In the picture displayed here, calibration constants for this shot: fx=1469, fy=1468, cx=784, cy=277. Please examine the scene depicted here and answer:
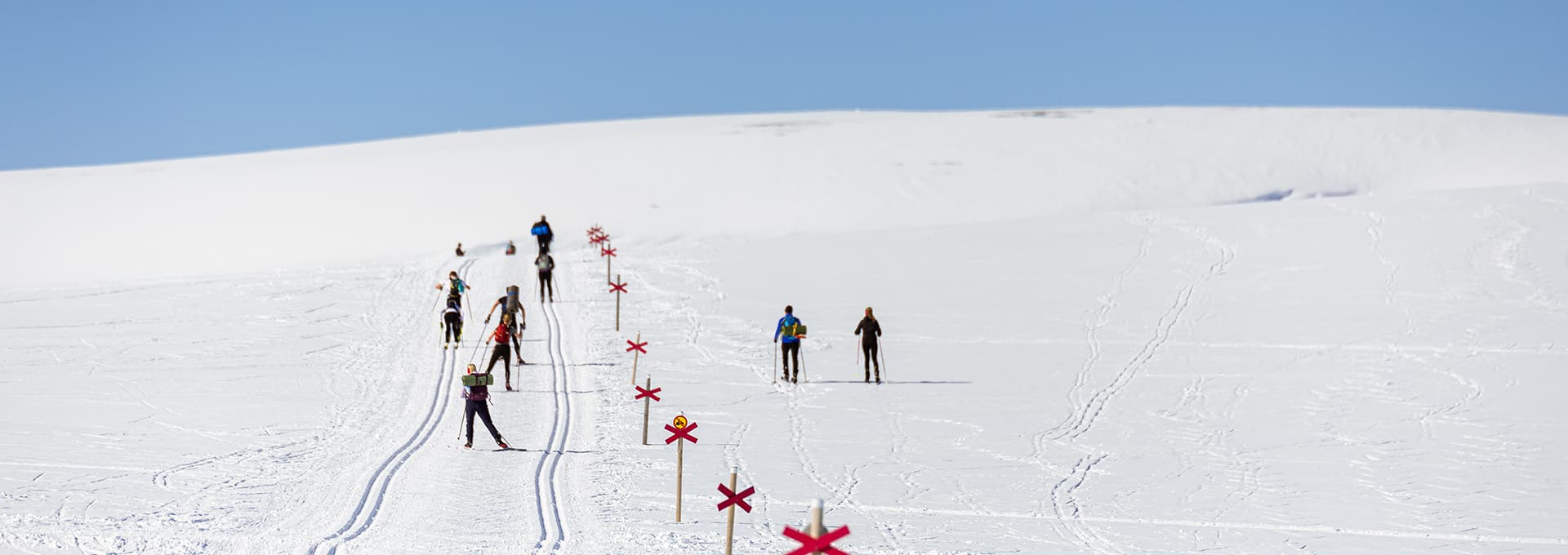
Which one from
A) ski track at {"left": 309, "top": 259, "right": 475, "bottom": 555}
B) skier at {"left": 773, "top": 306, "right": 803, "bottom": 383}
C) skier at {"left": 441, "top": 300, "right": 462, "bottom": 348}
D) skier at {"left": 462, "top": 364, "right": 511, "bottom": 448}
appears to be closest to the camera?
ski track at {"left": 309, "top": 259, "right": 475, "bottom": 555}

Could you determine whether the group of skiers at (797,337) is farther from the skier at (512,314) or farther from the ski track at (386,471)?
the ski track at (386,471)

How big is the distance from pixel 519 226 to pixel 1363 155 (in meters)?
29.1

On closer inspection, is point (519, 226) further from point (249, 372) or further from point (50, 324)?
point (249, 372)

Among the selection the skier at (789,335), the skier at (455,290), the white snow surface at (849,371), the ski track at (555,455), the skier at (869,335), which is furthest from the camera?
the skier at (455,290)

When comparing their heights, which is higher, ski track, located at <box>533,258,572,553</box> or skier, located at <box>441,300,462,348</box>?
skier, located at <box>441,300,462,348</box>

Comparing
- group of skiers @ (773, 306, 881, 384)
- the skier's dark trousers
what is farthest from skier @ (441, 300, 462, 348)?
group of skiers @ (773, 306, 881, 384)

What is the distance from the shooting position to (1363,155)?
51250mm

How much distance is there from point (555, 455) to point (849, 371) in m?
7.51

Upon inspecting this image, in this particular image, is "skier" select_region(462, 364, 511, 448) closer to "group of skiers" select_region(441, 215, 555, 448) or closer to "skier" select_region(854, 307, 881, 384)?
"group of skiers" select_region(441, 215, 555, 448)

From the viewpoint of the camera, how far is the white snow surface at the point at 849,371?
46.4 ft

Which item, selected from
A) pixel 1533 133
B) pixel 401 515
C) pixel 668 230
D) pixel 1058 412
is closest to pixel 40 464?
pixel 401 515

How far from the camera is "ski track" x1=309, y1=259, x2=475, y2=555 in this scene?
40.3 ft

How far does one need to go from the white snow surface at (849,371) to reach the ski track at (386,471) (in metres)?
0.05

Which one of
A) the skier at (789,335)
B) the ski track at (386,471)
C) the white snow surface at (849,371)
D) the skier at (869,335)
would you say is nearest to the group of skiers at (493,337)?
the white snow surface at (849,371)
